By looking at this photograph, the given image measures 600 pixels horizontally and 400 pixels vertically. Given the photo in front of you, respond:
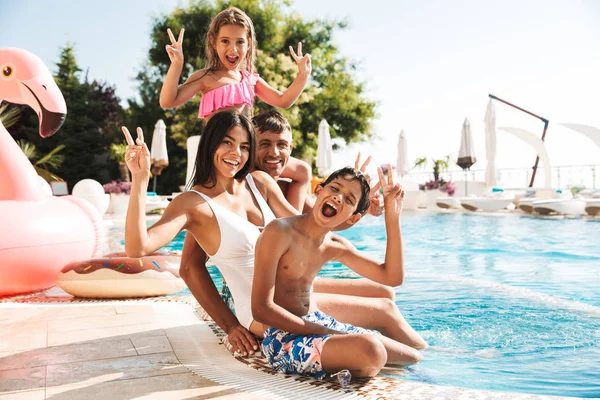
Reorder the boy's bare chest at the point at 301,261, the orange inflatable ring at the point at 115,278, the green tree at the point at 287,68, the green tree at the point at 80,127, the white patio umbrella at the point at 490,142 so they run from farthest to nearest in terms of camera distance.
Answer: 1. the green tree at the point at 80,127
2. the green tree at the point at 287,68
3. the white patio umbrella at the point at 490,142
4. the orange inflatable ring at the point at 115,278
5. the boy's bare chest at the point at 301,261

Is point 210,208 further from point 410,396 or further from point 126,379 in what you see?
point 410,396

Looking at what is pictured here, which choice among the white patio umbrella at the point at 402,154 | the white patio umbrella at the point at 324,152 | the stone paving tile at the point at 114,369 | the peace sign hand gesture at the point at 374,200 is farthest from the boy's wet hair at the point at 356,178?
the white patio umbrella at the point at 402,154

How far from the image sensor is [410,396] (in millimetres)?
2334

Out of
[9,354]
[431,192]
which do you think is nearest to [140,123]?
[431,192]

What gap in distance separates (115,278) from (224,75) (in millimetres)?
2051

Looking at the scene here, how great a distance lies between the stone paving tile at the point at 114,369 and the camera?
2.55 m

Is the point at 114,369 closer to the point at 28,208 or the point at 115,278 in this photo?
the point at 115,278

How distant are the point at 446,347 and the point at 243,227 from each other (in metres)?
1.56

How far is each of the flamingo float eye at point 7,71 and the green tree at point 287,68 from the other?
18.1m

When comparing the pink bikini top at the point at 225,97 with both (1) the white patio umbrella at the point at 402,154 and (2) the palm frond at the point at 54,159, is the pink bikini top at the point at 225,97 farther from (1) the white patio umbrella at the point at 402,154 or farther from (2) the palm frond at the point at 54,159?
(2) the palm frond at the point at 54,159

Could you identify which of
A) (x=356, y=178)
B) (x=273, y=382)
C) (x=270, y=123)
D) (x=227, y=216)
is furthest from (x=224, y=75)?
(x=273, y=382)

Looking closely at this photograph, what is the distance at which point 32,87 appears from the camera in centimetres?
482

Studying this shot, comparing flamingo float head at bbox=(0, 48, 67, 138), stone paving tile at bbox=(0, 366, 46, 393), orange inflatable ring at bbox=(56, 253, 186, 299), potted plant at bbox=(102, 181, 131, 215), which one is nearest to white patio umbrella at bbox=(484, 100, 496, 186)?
potted plant at bbox=(102, 181, 131, 215)

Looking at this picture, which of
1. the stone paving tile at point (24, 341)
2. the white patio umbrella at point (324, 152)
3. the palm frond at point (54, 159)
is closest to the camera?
the stone paving tile at point (24, 341)
